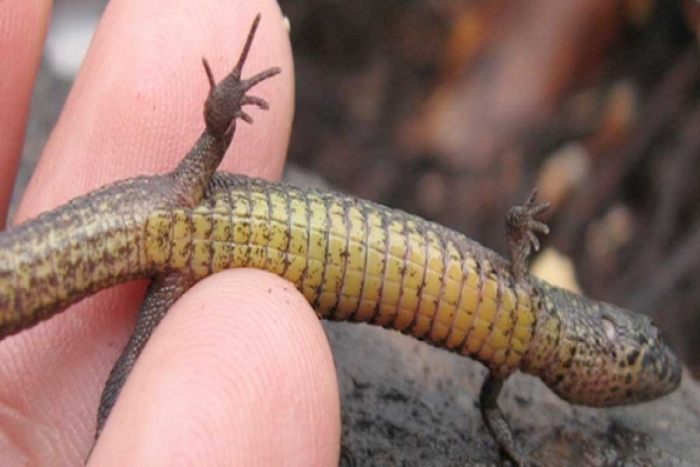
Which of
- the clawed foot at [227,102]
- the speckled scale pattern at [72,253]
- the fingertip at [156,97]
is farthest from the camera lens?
the fingertip at [156,97]

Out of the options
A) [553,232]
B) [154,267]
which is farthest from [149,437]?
[553,232]

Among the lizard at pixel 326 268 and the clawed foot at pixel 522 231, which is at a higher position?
the clawed foot at pixel 522 231

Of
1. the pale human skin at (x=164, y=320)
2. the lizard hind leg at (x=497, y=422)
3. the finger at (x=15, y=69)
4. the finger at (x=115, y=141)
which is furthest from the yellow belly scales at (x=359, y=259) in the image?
the finger at (x=15, y=69)

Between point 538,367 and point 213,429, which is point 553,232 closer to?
point 538,367

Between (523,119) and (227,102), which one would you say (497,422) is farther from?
(523,119)

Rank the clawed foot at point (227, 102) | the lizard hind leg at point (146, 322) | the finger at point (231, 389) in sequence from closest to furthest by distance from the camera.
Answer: the finger at point (231, 389)
the lizard hind leg at point (146, 322)
the clawed foot at point (227, 102)

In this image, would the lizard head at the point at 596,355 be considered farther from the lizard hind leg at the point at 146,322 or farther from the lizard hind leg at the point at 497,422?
the lizard hind leg at the point at 146,322

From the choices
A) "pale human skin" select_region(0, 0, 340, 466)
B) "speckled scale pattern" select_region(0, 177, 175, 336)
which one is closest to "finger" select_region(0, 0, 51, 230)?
"pale human skin" select_region(0, 0, 340, 466)
